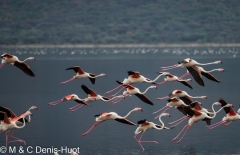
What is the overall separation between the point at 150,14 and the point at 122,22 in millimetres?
4665

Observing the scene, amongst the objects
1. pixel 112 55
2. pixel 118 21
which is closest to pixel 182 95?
pixel 112 55

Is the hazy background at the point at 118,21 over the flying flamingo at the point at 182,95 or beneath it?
over

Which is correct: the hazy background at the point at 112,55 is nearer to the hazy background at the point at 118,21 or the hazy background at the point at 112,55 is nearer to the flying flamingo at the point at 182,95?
the hazy background at the point at 118,21

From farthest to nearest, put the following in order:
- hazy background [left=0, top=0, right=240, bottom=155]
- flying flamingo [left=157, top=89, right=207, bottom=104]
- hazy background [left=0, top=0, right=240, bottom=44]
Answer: hazy background [left=0, top=0, right=240, bottom=44] → hazy background [left=0, top=0, right=240, bottom=155] → flying flamingo [left=157, top=89, right=207, bottom=104]

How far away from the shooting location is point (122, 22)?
355ft

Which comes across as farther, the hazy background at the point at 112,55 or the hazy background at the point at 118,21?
the hazy background at the point at 118,21

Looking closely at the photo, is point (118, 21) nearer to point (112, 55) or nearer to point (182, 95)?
point (112, 55)

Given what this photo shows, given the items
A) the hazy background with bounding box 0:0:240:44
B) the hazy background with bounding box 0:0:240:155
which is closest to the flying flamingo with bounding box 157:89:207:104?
the hazy background with bounding box 0:0:240:155

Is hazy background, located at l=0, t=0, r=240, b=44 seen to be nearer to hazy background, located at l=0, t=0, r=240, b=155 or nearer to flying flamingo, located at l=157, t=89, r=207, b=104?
hazy background, located at l=0, t=0, r=240, b=155

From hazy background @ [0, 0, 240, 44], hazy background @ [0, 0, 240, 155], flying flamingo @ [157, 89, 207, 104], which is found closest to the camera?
flying flamingo @ [157, 89, 207, 104]

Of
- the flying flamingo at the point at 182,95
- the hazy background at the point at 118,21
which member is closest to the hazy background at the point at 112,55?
the hazy background at the point at 118,21

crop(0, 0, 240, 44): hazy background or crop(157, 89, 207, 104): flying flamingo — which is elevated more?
crop(0, 0, 240, 44): hazy background

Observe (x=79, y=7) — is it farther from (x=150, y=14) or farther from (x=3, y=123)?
(x=3, y=123)

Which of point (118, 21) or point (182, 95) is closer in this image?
point (182, 95)
